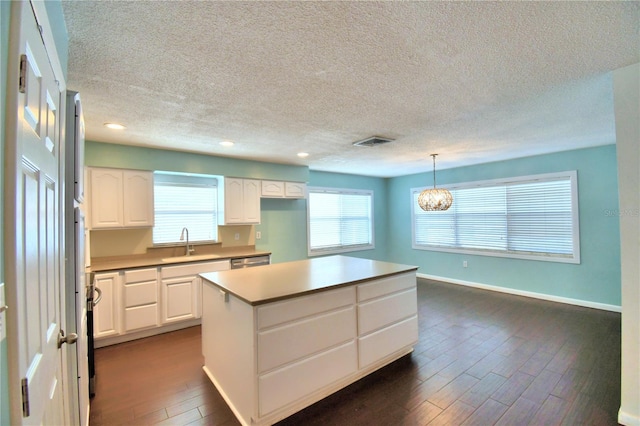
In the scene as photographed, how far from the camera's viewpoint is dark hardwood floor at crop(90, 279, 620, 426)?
207 cm

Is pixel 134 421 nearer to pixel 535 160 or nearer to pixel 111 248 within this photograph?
pixel 111 248

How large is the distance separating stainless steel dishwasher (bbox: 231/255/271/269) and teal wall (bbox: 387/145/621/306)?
3811mm

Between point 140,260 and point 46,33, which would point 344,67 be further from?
point 140,260

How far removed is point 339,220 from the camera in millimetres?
6324

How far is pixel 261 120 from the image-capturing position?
280 centimetres

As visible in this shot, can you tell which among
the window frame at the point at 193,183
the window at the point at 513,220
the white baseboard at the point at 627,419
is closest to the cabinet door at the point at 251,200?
the window frame at the point at 193,183

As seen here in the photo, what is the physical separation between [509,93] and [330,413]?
275cm

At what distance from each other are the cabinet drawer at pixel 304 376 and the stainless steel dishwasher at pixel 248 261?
2.23 metres

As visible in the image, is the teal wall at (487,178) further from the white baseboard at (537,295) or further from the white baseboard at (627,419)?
the white baseboard at (627,419)

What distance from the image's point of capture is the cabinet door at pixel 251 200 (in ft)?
15.0

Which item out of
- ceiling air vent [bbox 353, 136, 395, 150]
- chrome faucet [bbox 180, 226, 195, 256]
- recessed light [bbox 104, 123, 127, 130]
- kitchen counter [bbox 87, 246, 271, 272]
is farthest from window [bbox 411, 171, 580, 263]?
recessed light [bbox 104, 123, 127, 130]

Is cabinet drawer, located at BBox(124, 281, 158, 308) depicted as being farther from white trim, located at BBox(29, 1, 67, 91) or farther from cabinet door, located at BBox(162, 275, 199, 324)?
white trim, located at BBox(29, 1, 67, 91)

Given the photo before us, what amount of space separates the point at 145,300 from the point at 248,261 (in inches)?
52.3

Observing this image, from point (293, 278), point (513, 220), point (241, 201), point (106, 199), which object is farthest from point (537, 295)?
point (106, 199)
